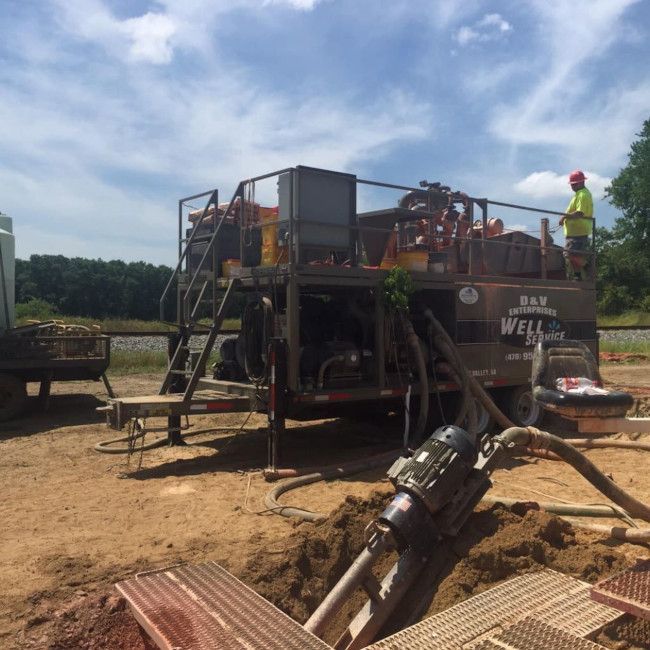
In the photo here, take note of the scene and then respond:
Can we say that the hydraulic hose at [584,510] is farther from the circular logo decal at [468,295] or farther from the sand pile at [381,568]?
the circular logo decal at [468,295]

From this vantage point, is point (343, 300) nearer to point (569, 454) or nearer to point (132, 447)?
point (132, 447)

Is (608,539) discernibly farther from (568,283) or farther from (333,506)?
(568,283)

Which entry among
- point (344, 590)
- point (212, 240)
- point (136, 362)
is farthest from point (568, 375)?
point (136, 362)

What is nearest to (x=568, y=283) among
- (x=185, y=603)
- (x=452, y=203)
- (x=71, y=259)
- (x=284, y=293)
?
(x=452, y=203)

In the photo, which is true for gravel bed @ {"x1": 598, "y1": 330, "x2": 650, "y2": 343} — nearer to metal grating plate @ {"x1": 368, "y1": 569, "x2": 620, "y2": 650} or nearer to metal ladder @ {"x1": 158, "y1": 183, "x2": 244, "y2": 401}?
metal ladder @ {"x1": 158, "y1": 183, "x2": 244, "y2": 401}

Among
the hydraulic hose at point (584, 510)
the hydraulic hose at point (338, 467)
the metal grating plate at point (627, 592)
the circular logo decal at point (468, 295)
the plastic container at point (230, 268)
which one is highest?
the plastic container at point (230, 268)

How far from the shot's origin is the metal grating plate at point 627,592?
10.8 feet

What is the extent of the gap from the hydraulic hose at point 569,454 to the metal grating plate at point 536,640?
100 centimetres

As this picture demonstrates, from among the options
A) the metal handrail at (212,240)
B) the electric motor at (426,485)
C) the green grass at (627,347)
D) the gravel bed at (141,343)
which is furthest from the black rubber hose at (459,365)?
the green grass at (627,347)

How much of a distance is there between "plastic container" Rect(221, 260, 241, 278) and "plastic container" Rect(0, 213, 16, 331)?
16.1 ft

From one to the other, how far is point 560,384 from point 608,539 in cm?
195

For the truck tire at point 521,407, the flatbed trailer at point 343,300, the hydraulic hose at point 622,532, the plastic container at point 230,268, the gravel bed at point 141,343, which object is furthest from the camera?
the gravel bed at point 141,343

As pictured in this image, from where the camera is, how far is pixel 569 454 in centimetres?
391

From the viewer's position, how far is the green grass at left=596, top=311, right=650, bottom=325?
132ft
